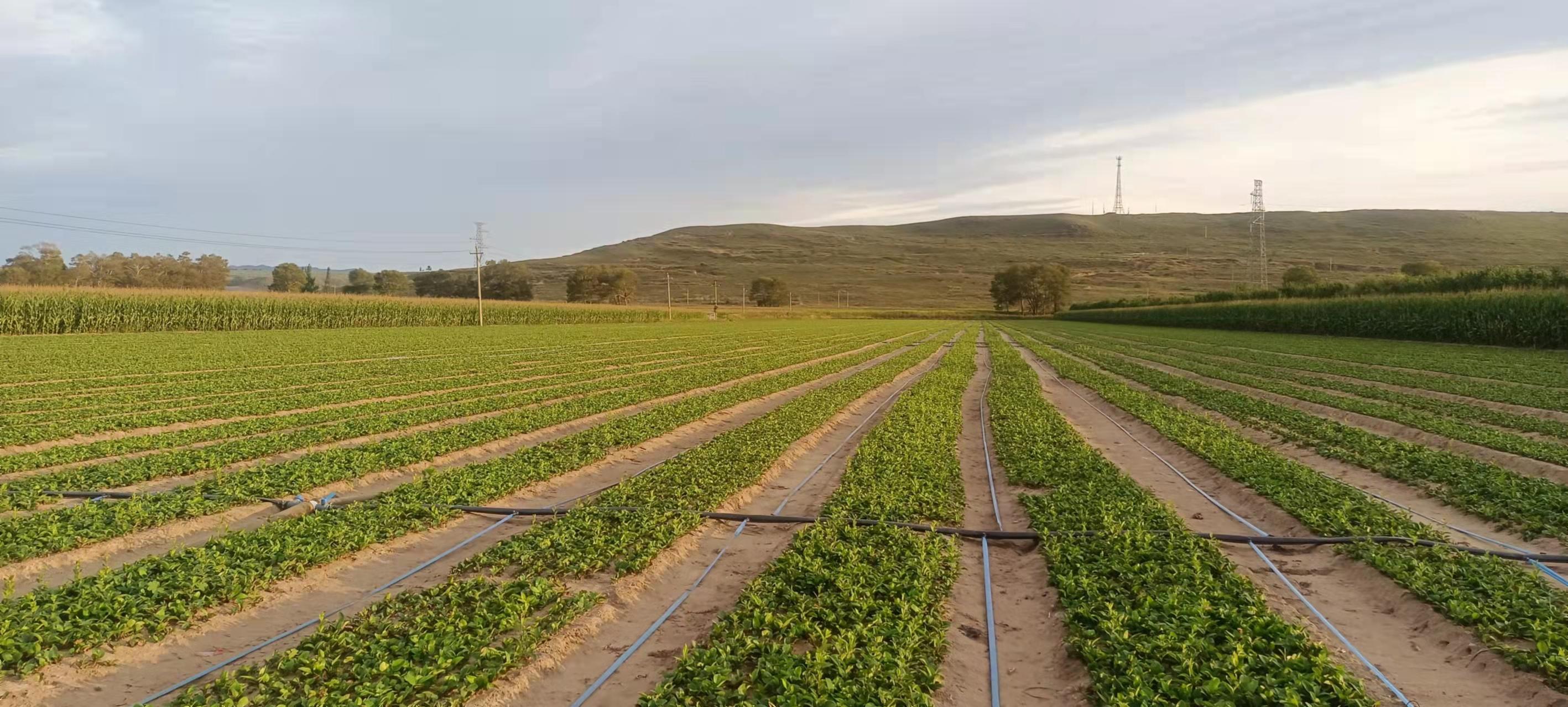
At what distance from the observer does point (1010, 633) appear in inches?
214

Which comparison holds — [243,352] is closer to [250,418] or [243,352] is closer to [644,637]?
[250,418]

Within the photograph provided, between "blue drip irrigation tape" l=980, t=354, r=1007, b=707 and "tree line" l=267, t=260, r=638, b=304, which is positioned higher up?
"tree line" l=267, t=260, r=638, b=304

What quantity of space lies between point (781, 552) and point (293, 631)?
13.3 ft

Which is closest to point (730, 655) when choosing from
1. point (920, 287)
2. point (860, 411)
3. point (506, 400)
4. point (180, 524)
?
point (180, 524)

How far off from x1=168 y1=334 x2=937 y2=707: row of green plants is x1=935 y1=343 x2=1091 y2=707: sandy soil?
286 centimetres

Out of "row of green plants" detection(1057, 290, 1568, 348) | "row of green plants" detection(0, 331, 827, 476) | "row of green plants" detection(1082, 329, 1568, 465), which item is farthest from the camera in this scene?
"row of green plants" detection(1057, 290, 1568, 348)

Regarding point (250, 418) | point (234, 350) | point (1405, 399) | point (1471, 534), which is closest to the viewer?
point (1471, 534)

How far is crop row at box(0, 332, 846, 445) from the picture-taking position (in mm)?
12086

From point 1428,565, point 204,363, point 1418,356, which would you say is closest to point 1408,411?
point 1428,565

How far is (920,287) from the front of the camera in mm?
181250

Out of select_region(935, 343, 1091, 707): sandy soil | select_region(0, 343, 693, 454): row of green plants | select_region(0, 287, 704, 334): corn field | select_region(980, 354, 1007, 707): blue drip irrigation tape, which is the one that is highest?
select_region(0, 287, 704, 334): corn field

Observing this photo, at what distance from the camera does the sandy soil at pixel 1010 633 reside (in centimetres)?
457

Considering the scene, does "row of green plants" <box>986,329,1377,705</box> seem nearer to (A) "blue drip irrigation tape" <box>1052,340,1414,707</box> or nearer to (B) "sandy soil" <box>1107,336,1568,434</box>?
(A) "blue drip irrigation tape" <box>1052,340,1414,707</box>

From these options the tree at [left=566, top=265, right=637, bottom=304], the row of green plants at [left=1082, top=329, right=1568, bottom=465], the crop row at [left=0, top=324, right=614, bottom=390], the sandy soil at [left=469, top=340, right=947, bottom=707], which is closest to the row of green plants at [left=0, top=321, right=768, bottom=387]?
the crop row at [left=0, top=324, right=614, bottom=390]
